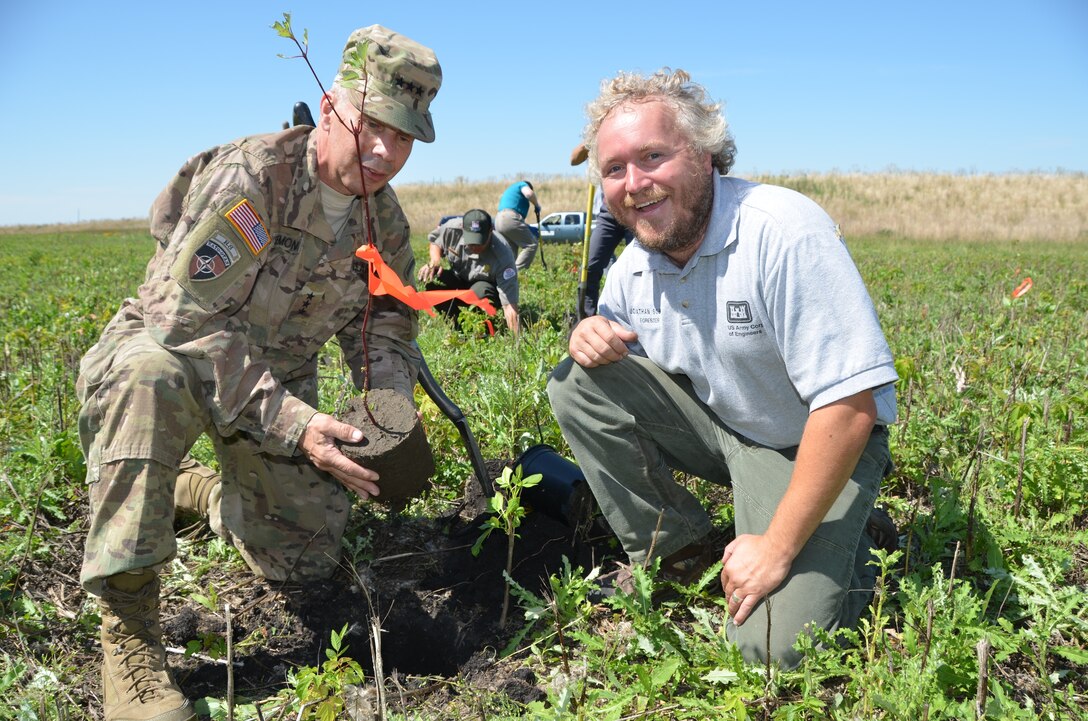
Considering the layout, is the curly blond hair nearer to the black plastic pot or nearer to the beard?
the beard

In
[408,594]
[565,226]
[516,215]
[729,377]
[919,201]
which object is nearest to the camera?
[729,377]

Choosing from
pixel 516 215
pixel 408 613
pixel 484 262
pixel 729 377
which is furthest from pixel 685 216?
A: pixel 516 215

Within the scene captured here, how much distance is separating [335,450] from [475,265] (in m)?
4.94

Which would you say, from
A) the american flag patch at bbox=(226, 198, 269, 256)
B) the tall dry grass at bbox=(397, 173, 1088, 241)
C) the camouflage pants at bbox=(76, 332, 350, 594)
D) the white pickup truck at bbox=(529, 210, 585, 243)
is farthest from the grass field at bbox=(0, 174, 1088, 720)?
the tall dry grass at bbox=(397, 173, 1088, 241)

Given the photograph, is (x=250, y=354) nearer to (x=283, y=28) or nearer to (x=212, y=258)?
(x=212, y=258)

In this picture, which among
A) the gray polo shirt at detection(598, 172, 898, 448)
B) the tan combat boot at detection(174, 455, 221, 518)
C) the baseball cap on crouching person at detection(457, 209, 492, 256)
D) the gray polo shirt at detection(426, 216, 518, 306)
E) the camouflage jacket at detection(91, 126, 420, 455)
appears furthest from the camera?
the baseball cap on crouching person at detection(457, 209, 492, 256)

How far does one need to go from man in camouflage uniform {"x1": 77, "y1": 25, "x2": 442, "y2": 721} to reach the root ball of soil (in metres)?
0.05

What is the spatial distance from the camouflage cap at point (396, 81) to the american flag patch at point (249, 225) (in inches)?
19.6

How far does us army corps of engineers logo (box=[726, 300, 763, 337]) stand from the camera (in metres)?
2.22

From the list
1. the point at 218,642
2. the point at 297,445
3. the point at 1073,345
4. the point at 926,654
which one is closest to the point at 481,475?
the point at 297,445

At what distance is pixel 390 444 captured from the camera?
2238 mm

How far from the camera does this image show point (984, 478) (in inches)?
115

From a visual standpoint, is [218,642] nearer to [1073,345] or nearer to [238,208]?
[238,208]

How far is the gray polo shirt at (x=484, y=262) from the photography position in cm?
670
